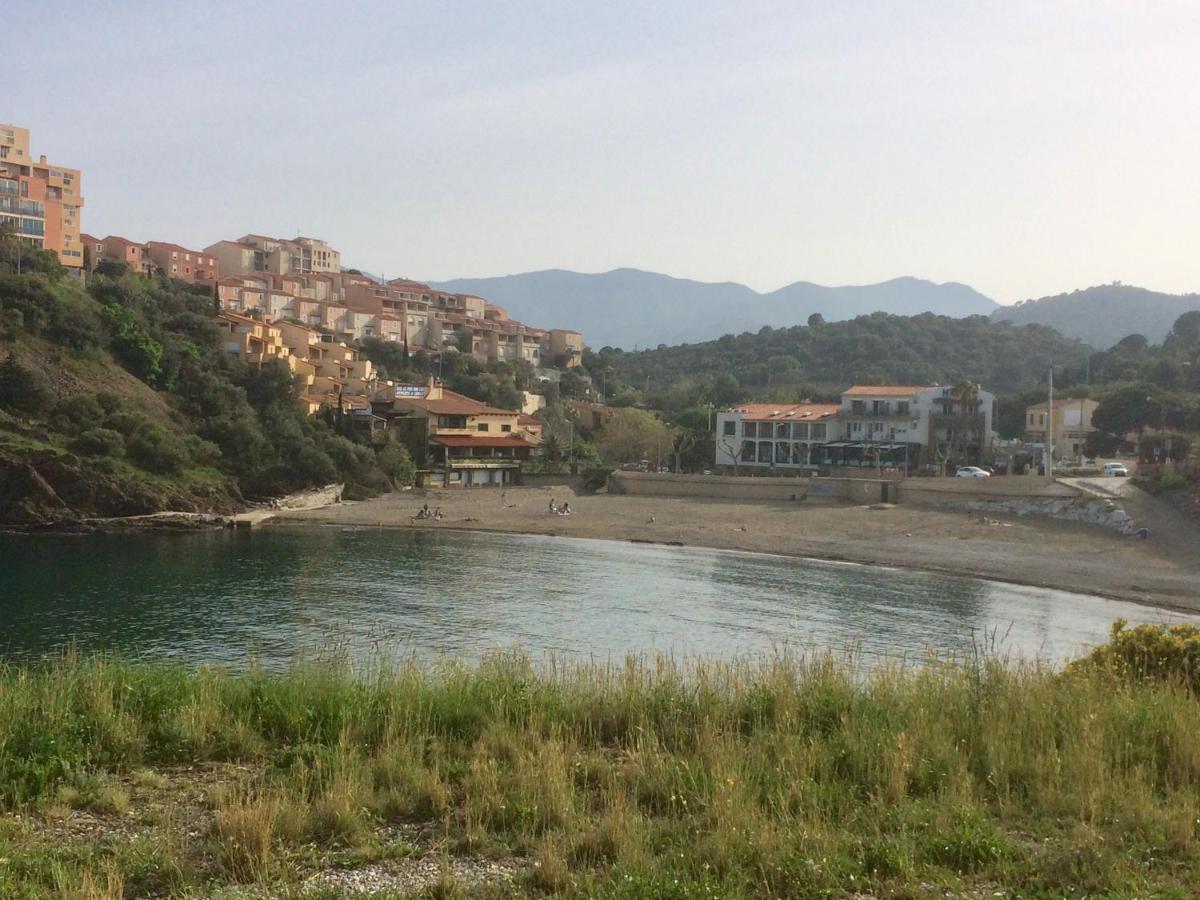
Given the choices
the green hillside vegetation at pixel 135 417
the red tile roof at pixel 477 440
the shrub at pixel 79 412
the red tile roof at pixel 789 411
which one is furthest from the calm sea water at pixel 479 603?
the red tile roof at pixel 789 411

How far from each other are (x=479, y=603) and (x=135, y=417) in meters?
32.9

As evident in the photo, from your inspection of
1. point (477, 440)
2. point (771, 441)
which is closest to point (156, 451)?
point (477, 440)

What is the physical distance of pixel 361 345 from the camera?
97.6 metres

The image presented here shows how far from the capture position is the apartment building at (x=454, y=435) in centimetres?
7306

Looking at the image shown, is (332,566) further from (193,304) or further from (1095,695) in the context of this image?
(193,304)

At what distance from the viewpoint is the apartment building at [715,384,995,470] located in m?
76.6

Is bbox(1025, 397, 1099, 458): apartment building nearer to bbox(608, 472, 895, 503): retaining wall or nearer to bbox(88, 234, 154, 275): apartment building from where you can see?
bbox(608, 472, 895, 503): retaining wall

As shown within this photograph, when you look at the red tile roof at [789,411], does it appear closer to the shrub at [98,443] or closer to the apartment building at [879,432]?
the apartment building at [879,432]

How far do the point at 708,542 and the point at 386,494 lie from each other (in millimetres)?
24888

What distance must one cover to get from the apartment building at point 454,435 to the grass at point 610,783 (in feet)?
203

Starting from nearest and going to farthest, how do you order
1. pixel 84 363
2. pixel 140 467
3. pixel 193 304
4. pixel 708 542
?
1. pixel 708 542
2. pixel 140 467
3. pixel 84 363
4. pixel 193 304

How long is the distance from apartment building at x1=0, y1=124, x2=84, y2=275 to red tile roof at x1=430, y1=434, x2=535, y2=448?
3092 cm

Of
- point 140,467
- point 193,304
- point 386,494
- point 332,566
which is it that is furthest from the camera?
point 193,304

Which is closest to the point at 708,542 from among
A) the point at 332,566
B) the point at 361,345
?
the point at 332,566
